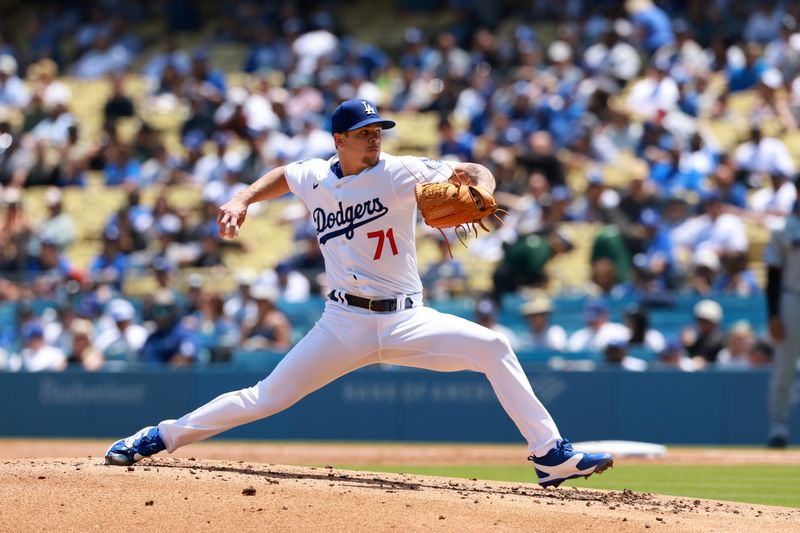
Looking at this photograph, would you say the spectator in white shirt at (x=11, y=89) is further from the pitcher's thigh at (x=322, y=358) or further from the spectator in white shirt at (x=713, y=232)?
the pitcher's thigh at (x=322, y=358)

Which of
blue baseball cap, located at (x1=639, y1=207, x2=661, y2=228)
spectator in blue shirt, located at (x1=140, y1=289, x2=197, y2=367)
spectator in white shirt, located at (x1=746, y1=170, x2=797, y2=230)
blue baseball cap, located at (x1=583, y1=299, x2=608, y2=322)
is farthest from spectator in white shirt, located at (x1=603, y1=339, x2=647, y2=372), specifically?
spectator in blue shirt, located at (x1=140, y1=289, x2=197, y2=367)

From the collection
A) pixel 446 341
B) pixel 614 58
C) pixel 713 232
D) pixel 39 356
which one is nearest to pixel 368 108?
pixel 446 341

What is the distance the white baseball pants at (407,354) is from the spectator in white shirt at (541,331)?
7232 millimetres

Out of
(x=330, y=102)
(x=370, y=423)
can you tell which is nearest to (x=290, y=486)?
(x=370, y=423)

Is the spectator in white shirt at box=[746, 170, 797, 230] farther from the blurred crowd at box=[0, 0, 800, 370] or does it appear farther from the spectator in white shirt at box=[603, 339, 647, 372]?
the spectator in white shirt at box=[603, 339, 647, 372]

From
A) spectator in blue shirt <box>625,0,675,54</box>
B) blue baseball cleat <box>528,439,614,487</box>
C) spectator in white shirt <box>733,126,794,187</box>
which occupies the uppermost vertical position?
spectator in blue shirt <box>625,0,675,54</box>

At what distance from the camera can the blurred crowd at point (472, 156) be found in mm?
14539

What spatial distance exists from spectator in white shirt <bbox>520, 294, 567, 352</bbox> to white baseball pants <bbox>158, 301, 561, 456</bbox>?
23.7 feet

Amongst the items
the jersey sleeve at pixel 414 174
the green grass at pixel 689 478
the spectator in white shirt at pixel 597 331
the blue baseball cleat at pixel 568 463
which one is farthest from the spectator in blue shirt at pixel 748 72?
the blue baseball cleat at pixel 568 463

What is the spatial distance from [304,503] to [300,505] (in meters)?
0.04

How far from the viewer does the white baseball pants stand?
6.57 metres

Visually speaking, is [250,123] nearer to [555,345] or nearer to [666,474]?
[555,345]

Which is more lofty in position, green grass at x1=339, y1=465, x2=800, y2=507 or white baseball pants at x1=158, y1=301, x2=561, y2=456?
white baseball pants at x1=158, y1=301, x2=561, y2=456

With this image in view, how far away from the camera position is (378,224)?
21.7ft
